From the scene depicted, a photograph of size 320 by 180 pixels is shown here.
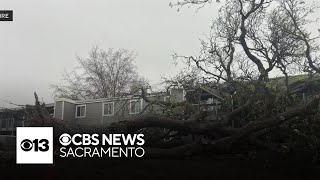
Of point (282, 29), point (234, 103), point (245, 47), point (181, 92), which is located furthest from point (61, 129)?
point (282, 29)

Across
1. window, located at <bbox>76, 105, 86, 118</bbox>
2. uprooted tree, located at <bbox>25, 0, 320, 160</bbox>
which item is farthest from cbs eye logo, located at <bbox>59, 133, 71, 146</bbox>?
window, located at <bbox>76, 105, 86, 118</bbox>

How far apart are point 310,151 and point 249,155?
1.65 metres

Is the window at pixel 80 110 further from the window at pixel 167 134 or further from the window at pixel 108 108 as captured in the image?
the window at pixel 167 134

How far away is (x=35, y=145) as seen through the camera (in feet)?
22.6

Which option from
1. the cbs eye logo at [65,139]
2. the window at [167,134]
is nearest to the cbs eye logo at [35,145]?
the cbs eye logo at [65,139]

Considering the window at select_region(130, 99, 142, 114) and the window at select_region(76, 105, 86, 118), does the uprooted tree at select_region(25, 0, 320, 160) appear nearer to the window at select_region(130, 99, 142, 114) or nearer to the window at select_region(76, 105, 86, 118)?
the window at select_region(130, 99, 142, 114)

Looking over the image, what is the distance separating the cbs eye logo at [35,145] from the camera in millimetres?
6789

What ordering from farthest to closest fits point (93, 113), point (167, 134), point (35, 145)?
point (93, 113) → point (167, 134) → point (35, 145)

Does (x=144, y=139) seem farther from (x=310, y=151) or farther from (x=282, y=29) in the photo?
(x=282, y=29)

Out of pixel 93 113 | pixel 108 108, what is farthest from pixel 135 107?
pixel 93 113

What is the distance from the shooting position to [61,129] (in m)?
7.65

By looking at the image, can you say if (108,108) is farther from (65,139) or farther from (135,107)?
(65,139)

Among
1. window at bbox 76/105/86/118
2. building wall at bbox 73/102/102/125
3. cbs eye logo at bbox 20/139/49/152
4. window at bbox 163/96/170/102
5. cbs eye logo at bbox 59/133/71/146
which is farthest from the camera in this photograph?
window at bbox 76/105/86/118

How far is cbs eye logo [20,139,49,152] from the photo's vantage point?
22.3ft
